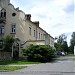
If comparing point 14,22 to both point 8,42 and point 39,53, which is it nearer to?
point 8,42

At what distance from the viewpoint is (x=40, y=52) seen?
122 ft

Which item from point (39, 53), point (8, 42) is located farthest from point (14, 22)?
point (39, 53)

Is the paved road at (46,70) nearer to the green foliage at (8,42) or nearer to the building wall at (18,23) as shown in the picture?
the green foliage at (8,42)

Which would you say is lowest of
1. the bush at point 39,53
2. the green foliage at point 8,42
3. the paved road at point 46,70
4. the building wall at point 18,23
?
the paved road at point 46,70

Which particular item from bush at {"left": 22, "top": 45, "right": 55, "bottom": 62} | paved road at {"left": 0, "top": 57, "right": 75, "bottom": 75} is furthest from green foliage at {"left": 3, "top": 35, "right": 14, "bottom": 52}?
paved road at {"left": 0, "top": 57, "right": 75, "bottom": 75}

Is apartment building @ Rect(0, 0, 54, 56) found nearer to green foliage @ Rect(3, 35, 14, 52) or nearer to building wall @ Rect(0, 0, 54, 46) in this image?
building wall @ Rect(0, 0, 54, 46)

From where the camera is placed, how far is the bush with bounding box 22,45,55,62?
36463 millimetres

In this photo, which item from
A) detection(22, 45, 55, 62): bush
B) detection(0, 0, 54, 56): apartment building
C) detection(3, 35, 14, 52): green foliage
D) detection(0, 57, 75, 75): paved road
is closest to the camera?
detection(0, 57, 75, 75): paved road

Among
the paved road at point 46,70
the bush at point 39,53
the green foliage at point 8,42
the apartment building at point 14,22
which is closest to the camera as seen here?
the paved road at point 46,70

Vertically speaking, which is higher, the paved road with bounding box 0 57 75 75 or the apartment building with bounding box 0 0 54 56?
the apartment building with bounding box 0 0 54 56

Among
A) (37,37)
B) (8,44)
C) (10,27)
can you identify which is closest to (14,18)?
(10,27)

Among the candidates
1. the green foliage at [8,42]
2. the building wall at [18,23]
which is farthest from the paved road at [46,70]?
the building wall at [18,23]

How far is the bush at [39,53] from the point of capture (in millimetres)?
36463

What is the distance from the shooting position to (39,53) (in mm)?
37406
